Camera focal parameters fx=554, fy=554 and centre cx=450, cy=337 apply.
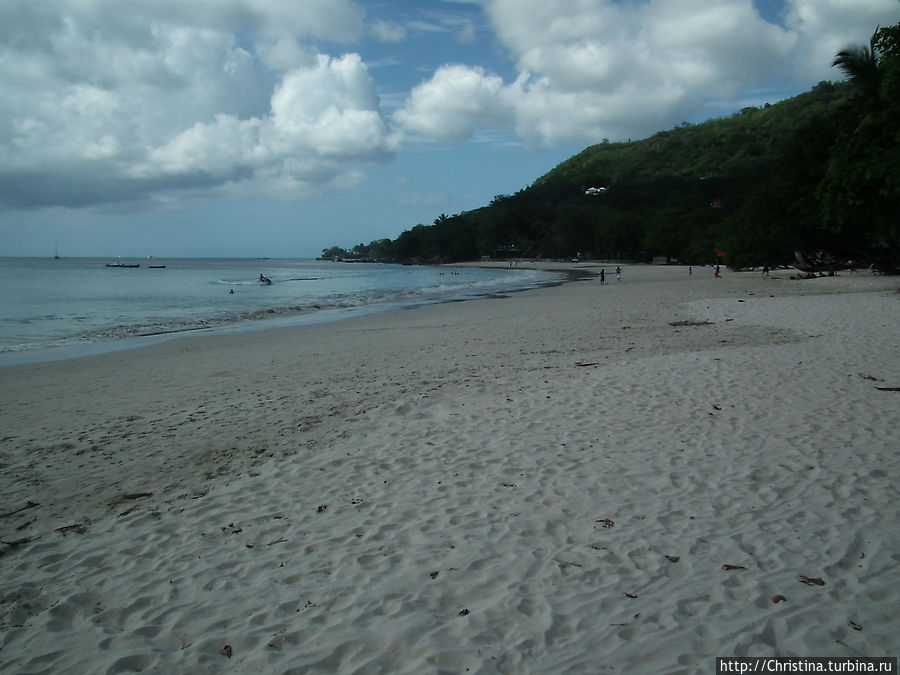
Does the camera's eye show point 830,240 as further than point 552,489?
Yes

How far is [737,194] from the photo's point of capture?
70.8 meters

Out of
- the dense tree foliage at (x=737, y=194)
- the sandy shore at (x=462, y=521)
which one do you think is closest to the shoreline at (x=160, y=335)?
the sandy shore at (x=462, y=521)

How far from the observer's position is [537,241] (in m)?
132

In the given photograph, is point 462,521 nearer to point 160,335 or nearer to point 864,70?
point 160,335

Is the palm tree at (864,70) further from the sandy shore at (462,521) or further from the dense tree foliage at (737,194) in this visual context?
the sandy shore at (462,521)

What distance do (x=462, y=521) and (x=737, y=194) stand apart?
78.4m

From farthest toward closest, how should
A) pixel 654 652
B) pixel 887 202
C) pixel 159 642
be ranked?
1. pixel 887 202
2. pixel 159 642
3. pixel 654 652

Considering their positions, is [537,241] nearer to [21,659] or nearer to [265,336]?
[265,336]

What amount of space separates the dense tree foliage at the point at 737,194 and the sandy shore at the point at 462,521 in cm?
1686

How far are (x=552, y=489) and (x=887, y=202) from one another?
2422cm

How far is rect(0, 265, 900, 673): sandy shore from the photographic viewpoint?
305 centimetres

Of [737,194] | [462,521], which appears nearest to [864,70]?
[462,521]

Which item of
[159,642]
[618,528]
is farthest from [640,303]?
[159,642]

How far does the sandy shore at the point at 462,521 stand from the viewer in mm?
3047
